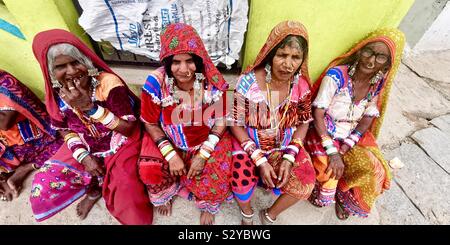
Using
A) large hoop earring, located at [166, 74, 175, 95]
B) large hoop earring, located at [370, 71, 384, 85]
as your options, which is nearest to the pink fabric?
large hoop earring, located at [166, 74, 175, 95]

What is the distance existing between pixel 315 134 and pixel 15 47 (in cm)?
311

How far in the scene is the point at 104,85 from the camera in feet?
6.86

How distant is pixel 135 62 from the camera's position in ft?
10.5

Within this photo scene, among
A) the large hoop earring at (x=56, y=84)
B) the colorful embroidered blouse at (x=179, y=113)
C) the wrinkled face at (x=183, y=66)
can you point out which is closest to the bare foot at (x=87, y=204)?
the colorful embroidered blouse at (x=179, y=113)

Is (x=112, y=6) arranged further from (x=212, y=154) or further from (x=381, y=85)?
(x=381, y=85)

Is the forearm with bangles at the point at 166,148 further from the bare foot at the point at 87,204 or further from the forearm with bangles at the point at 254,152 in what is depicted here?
the bare foot at the point at 87,204

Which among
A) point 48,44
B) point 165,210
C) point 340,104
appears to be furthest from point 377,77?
point 48,44

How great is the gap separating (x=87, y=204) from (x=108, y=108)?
1017mm

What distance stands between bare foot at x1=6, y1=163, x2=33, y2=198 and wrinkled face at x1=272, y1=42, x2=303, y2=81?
2.62 meters

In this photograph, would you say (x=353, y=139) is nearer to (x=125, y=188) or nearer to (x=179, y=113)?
(x=179, y=113)

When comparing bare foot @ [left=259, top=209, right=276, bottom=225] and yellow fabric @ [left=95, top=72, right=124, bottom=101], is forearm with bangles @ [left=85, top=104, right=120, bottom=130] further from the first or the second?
bare foot @ [left=259, top=209, right=276, bottom=225]

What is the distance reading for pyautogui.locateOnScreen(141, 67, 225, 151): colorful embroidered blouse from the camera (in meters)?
2.13
